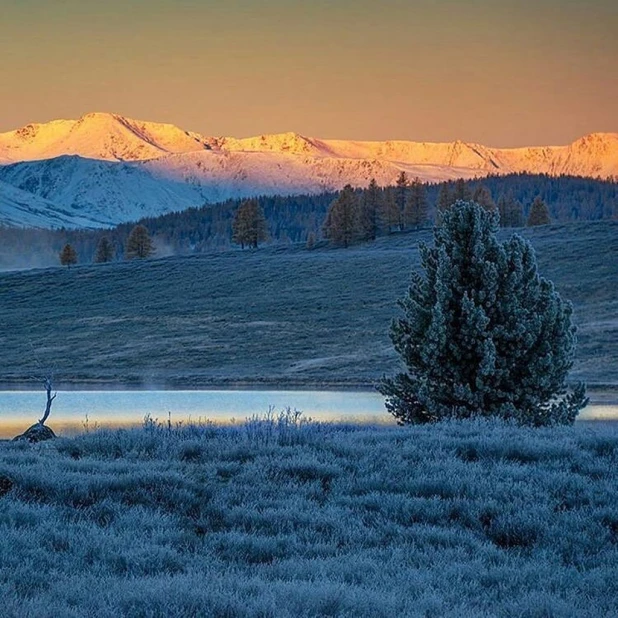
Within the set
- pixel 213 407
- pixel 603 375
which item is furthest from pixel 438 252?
pixel 603 375

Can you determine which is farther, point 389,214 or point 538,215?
point 538,215

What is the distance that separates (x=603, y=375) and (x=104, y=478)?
1426 inches

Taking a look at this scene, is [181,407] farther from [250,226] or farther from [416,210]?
[250,226]

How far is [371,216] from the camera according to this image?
110 metres

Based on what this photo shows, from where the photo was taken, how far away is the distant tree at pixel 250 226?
116 m

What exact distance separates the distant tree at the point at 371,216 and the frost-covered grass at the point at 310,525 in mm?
98860

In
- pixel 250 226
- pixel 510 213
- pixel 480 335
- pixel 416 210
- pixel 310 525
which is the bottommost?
pixel 310 525

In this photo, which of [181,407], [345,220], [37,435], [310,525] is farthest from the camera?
[345,220]

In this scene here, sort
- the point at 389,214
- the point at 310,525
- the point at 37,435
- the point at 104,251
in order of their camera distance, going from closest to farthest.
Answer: the point at 310,525, the point at 37,435, the point at 389,214, the point at 104,251

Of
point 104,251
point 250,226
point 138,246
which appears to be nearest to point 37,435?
point 138,246

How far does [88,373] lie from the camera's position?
51.2 metres

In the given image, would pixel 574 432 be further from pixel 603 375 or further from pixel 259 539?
pixel 603 375

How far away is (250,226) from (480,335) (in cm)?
9960

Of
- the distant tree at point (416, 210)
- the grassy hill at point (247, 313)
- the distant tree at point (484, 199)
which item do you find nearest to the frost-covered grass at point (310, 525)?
the grassy hill at point (247, 313)
